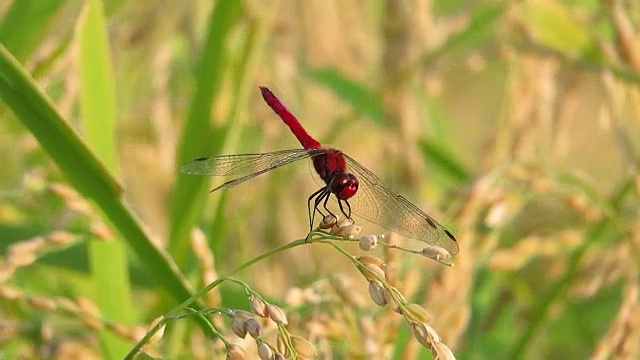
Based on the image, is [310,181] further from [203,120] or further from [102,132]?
[102,132]

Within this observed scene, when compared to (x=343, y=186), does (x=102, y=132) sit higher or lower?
higher

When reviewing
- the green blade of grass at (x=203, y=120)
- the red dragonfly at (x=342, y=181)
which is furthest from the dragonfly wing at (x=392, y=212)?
the green blade of grass at (x=203, y=120)

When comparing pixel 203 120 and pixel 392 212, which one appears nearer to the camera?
pixel 392 212

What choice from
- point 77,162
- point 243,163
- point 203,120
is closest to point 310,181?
point 203,120

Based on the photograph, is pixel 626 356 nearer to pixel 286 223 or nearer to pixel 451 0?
pixel 286 223

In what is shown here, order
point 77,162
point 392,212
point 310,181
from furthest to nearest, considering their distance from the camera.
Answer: point 310,181
point 392,212
point 77,162

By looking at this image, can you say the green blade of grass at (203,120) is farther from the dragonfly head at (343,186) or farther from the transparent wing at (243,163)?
the dragonfly head at (343,186)
